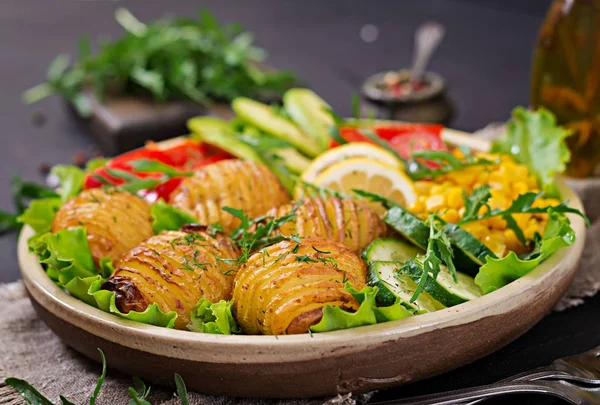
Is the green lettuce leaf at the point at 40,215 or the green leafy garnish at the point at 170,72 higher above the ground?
the green lettuce leaf at the point at 40,215

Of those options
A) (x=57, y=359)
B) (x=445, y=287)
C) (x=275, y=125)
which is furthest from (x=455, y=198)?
(x=57, y=359)

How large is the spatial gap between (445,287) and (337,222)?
51cm

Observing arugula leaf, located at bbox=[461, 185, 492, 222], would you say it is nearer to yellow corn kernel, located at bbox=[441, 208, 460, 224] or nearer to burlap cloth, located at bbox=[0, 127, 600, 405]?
yellow corn kernel, located at bbox=[441, 208, 460, 224]

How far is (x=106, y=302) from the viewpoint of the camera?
2.37m

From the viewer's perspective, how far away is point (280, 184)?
10.7 ft

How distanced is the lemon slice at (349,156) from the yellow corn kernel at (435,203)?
1.18ft

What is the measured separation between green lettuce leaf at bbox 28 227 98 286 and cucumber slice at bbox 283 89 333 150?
1.55 meters

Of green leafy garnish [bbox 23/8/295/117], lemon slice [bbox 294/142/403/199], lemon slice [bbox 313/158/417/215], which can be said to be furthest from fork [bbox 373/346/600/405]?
green leafy garnish [bbox 23/8/295/117]

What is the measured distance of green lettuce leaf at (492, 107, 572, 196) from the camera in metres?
3.23

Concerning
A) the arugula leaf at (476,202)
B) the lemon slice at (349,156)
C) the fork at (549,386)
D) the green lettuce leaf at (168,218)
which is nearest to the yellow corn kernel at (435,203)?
the arugula leaf at (476,202)

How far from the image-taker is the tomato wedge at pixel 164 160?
133 inches

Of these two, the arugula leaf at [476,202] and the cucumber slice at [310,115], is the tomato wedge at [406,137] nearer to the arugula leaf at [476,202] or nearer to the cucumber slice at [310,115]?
the cucumber slice at [310,115]

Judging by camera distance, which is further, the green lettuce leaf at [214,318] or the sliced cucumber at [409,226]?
the sliced cucumber at [409,226]

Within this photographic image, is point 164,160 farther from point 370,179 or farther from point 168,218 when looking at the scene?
point 370,179
